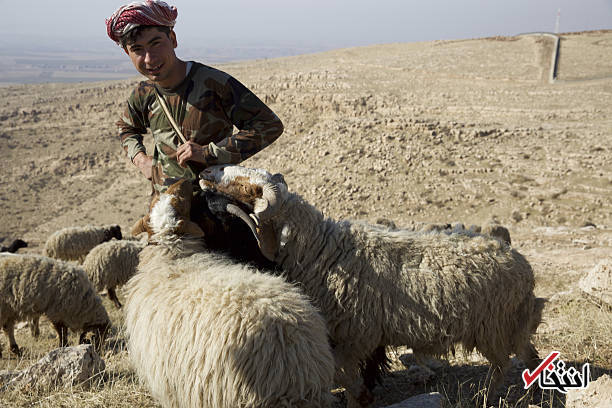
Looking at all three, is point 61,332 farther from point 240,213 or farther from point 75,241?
point 75,241

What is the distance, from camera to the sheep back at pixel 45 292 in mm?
6191

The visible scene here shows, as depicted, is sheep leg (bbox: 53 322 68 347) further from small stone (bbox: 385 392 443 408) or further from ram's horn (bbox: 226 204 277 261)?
small stone (bbox: 385 392 443 408)

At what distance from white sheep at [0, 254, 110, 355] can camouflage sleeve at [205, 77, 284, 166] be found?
479 cm

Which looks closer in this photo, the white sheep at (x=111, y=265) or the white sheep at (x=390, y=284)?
the white sheep at (x=390, y=284)

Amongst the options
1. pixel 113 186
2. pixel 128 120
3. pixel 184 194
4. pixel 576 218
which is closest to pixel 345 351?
pixel 184 194

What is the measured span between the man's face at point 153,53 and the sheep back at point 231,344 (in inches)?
57.2

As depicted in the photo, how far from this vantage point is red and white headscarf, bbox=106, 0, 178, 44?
2.72m

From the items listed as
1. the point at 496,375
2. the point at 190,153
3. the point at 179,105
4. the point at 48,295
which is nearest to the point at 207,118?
the point at 179,105

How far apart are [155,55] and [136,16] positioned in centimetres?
26

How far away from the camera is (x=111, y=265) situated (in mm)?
9227

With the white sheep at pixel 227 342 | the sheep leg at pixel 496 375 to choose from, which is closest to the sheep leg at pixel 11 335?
the white sheep at pixel 227 342

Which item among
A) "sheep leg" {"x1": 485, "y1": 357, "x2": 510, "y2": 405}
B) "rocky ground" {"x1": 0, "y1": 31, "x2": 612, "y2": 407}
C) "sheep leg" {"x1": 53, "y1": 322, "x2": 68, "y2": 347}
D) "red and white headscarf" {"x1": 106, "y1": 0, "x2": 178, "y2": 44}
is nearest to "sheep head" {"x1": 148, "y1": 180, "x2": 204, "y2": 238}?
"red and white headscarf" {"x1": 106, "y1": 0, "x2": 178, "y2": 44}

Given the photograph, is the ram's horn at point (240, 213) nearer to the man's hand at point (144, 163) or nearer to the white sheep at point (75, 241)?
the man's hand at point (144, 163)

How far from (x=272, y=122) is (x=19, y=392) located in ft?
9.55
